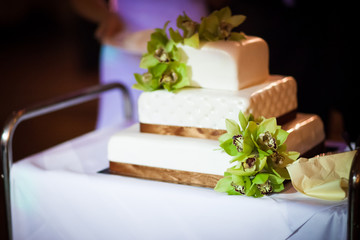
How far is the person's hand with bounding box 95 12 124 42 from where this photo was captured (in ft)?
9.50

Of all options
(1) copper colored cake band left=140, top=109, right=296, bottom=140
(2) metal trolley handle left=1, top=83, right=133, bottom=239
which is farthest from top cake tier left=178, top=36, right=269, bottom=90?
(2) metal trolley handle left=1, top=83, right=133, bottom=239

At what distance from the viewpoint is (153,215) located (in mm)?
1513

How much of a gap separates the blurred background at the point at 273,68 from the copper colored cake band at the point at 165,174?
0.56m

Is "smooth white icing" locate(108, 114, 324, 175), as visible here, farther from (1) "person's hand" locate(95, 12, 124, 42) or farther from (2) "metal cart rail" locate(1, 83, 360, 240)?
(1) "person's hand" locate(95, 12, 124, 42)

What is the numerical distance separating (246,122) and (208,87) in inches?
10.8

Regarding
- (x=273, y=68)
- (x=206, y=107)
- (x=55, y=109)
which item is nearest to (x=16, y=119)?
(x=55, y=109)

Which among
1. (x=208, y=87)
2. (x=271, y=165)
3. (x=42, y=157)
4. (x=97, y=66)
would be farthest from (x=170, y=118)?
(x=97, y=66)

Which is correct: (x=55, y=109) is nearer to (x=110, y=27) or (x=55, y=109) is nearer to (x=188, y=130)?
(x=188, y=130)

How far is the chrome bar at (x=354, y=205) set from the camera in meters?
1.20

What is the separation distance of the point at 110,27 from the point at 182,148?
1.54m

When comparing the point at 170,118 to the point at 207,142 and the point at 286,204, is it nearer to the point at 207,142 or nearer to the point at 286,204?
the point at 207,142

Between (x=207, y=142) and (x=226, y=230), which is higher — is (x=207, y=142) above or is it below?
above

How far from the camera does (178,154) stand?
1544 mm

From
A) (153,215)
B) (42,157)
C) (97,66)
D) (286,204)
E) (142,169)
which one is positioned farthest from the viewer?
(97,66)
